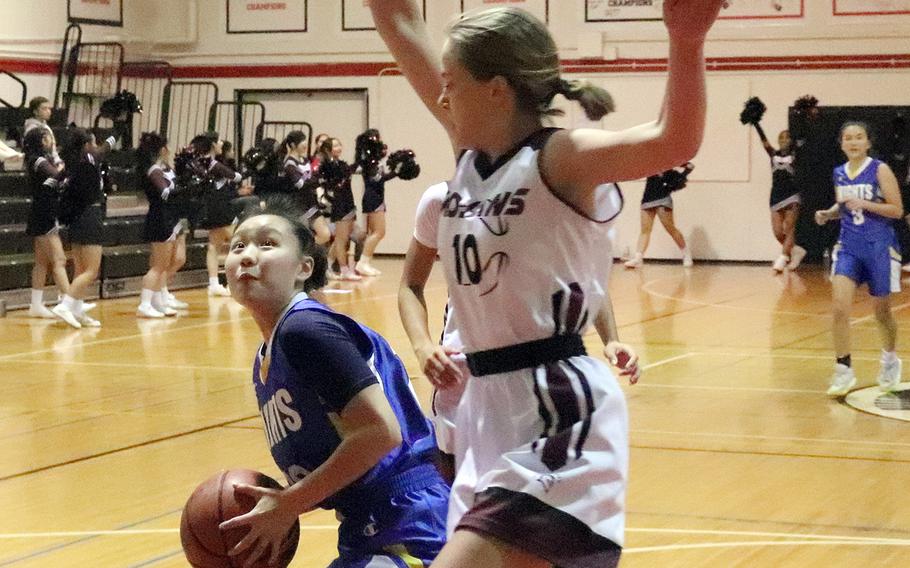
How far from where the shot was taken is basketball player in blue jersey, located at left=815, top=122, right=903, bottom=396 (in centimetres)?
868

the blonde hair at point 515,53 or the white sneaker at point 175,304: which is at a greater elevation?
the blonde hair at point 515,53

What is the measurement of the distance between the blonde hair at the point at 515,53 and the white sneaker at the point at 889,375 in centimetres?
690

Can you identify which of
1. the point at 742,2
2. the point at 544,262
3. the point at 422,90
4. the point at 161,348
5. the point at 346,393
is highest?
the point at 742,2

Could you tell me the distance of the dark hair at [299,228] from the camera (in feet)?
10.7

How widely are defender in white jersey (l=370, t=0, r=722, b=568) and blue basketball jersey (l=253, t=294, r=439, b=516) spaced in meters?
0.40

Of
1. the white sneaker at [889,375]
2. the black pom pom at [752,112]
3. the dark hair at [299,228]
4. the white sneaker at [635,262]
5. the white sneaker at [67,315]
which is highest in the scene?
the black pom pom at [752,112]

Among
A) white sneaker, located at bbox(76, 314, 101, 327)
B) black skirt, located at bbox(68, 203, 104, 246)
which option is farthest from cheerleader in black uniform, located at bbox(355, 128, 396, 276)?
white sneaker, located at bbox(76, 314, 101, 327)

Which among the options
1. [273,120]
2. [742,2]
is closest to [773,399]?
[742,2]

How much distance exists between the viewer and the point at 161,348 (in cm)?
1144

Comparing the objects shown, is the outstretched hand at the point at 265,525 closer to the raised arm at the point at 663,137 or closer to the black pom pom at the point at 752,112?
the raised arm at the point at 663,137

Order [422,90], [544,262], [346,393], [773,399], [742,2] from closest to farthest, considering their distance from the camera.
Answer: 1. [544,262]
2. [346,393]
3. [422,90]
4. [773,399]
5. [742,2]

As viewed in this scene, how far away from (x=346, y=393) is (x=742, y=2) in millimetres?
17646

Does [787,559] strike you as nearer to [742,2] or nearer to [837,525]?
[837,525]

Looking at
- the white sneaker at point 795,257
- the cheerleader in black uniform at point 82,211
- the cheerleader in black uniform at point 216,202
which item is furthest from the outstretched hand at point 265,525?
the white sneaker at point 795,257
